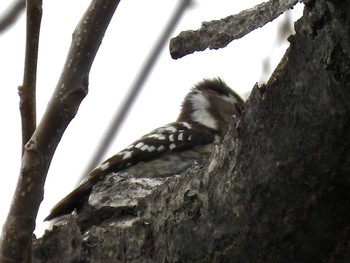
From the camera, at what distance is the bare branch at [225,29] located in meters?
1.98

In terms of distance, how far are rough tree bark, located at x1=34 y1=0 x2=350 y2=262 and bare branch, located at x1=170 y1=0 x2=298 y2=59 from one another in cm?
14

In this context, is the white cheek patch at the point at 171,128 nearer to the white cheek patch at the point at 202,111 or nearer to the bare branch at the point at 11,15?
the white cheek patch at the point at 202,111

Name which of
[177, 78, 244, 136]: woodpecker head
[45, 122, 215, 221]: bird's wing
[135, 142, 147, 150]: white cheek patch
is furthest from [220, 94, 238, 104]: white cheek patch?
[135, 142, 147, 150]: white cheek patch

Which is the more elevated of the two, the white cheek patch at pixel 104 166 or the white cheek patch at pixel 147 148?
the white cheek patch at pixel 147 148

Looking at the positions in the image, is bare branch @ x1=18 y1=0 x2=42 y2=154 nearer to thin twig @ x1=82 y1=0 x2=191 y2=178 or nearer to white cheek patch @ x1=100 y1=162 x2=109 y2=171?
thin twig @ x1=82 y1=0 x2=191 y2=178

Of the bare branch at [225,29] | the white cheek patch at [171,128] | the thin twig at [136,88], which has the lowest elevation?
the bare branch at [225,29]

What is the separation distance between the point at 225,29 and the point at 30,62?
1.76 feet

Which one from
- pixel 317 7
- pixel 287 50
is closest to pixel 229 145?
pixel 287 50

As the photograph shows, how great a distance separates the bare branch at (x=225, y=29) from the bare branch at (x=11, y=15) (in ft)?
1.95

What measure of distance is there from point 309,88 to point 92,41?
1.71ft

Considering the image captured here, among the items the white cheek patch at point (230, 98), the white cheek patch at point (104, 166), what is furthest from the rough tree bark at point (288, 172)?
the white cheek patch at point (230, 98)

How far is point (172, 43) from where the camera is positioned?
77.9 inches

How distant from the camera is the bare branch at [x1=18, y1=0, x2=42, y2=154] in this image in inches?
66.6

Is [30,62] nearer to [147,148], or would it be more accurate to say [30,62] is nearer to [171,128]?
[147,148]
